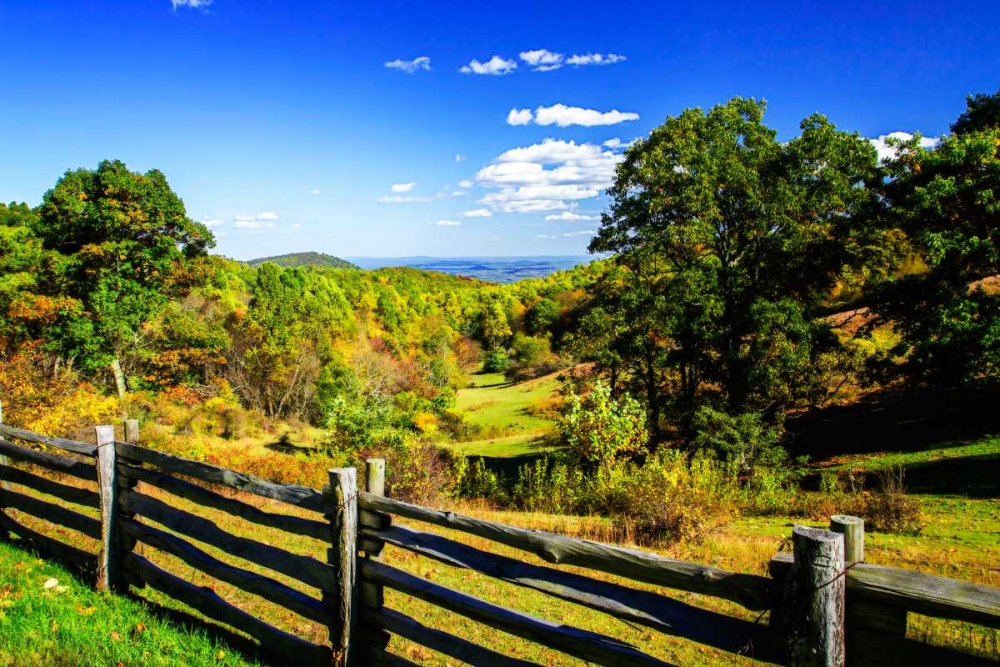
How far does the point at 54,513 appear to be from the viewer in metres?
6.87

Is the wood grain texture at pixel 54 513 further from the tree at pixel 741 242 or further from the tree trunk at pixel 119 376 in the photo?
the tree trunk at pixel 119 376

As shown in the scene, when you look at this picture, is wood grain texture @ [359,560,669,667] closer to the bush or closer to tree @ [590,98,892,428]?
tree @ [590,98,892,428]

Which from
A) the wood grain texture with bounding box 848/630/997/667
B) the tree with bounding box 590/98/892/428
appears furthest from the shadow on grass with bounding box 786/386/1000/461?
the wood grain texture with bounding box 848/630/997/667

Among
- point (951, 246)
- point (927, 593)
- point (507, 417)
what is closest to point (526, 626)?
point (927, 593)

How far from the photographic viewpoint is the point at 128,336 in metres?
30.3

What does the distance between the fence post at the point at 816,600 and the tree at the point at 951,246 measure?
16515 mm

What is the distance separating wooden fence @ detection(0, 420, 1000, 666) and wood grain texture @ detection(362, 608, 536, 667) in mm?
11

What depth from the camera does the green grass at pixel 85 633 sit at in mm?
4469

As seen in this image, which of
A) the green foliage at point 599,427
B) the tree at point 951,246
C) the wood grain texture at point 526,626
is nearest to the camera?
the wood grain texture at point 526,626

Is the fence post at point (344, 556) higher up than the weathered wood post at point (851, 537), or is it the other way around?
the weathered wood post at point (851, 537)

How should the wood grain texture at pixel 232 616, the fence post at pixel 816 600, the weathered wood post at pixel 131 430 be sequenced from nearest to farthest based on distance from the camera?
the fence post at pixel 816 600 < the wood grain texture at pixel 232 616 < the weathered wood post at pixel 131 430

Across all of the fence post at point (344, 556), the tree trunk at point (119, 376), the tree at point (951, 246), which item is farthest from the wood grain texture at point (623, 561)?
the tree trunk at point (119, 376)

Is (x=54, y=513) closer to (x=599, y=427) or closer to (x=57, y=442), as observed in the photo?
(x=57, y=442)

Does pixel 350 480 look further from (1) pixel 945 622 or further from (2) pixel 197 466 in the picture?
(1) pixel 945 622
